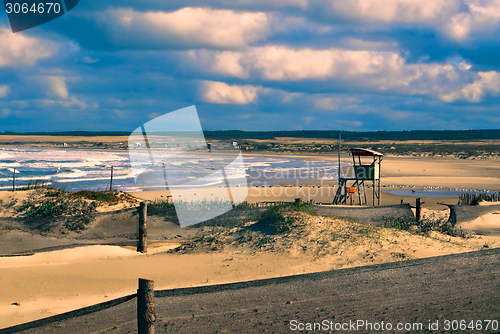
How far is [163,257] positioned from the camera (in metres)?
12.1

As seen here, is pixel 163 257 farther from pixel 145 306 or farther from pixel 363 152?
pixel 363 152

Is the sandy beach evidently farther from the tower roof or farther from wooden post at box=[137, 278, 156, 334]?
the tower roof

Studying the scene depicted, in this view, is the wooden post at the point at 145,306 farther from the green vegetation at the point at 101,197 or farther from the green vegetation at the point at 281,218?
the green vegetation at the point at 101,197

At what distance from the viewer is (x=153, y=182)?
3544cm

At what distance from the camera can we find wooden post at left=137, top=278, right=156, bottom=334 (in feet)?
18.3

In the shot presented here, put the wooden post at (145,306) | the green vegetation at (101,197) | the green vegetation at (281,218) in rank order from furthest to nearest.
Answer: the green vegetation at (101,197), the green vegetation at (281,218), the wooden post at (145,306)

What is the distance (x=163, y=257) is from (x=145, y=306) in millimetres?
6637

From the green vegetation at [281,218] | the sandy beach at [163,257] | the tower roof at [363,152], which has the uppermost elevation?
the tower roof at [363,152]

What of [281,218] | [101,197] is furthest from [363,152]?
[101,197]

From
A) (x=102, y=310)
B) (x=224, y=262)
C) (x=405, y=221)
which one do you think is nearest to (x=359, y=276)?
(x=224, y=262)

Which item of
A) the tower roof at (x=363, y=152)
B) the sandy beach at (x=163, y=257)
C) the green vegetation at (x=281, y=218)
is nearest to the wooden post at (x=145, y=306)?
the sandy beach at (x=163, y=257)

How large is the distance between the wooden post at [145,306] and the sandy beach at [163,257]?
3.88 m

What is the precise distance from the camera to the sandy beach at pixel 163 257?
31.8ft

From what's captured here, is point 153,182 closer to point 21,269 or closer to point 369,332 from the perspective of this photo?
point 21,269
